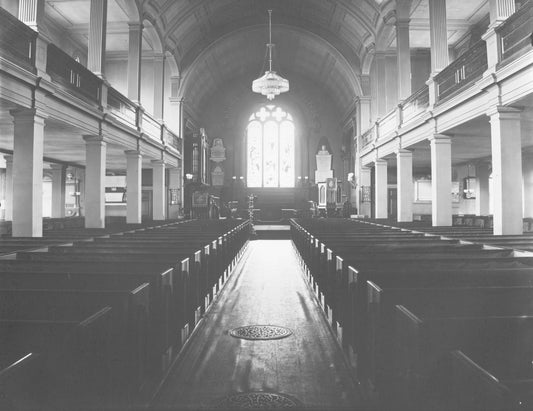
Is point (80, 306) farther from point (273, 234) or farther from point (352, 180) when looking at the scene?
point (352, 180)

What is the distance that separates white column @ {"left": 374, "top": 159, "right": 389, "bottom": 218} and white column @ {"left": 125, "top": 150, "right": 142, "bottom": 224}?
332 inches

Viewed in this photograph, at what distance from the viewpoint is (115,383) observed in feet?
7.97

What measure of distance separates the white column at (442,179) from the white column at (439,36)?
5.61 feet

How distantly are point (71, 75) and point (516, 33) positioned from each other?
8188 millimetres

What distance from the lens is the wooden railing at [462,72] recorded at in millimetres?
8125

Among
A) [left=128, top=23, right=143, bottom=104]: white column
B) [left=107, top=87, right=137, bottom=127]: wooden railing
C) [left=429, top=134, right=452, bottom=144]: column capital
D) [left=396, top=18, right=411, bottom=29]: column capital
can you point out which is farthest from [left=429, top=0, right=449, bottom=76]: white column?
[left=128, top=23, right=143, bottom=104]: white column

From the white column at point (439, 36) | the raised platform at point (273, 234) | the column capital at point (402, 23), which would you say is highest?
the column capital at point (402, 23)

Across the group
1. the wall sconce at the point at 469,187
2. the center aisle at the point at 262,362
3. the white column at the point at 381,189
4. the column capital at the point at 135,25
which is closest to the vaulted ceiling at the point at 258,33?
the column capital at the point at 135,25

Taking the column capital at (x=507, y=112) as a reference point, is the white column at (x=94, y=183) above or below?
below

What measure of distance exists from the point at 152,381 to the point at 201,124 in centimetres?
2176

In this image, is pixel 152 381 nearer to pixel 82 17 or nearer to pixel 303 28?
pixel 82 17

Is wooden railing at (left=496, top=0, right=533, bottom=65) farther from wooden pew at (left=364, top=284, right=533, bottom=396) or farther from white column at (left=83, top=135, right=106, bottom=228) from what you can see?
white column at (left=83, top=135, right=106, bottom=228)

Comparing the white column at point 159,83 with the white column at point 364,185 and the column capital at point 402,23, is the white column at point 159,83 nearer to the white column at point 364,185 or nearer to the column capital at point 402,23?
the column capital at point 402,23

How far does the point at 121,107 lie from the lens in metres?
11.8
